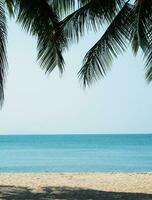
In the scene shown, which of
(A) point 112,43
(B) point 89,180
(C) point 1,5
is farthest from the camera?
(B) point 89,180

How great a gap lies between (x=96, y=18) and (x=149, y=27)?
126cm

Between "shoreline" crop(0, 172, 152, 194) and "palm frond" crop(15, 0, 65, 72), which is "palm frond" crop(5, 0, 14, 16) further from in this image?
"shoreline" crop(0, 172, 152, 194)

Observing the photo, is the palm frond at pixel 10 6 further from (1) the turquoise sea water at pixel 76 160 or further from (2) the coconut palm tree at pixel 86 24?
(1) the turquoise sea water at pixel 76 160

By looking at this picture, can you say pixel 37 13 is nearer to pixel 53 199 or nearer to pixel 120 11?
pixel 120 11

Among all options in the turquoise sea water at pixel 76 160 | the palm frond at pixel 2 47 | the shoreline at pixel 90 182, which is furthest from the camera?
the turquoise sea water at pixel 76 160

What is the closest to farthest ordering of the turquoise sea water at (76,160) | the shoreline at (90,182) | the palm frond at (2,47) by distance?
the palm frond at (2,47) → the shoreline at (90,182) → the turquoise sea water at (76,160)

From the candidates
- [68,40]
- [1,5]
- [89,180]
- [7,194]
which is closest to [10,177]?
[89,180]

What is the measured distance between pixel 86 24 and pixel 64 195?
11.5 feet

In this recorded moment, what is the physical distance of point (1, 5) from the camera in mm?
10227

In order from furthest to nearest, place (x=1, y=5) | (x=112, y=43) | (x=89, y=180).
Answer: (x=89, y=180) < (x=112, y=43) < (x=1, y=5)

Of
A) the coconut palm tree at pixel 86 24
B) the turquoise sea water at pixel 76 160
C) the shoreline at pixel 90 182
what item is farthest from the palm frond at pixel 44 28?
Result: the turquoise sea water at pixel 76 160

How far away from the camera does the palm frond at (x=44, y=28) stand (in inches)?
418

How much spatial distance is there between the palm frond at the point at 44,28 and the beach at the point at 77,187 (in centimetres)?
267

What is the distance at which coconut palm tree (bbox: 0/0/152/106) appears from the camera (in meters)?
10.6
